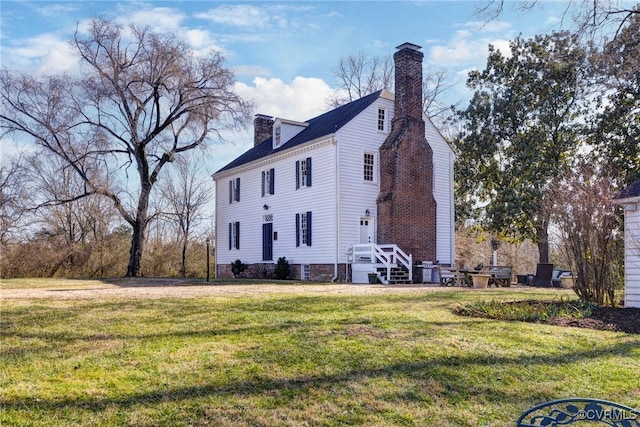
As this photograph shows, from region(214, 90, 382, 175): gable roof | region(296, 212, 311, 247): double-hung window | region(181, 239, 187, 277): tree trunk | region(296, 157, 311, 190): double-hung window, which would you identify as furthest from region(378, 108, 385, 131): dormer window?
region(181, 239, 187, 277): tree trunk

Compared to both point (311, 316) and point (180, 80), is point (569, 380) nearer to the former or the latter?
point (311, 316)

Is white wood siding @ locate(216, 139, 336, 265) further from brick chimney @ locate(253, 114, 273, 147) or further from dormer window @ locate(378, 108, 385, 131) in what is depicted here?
brick chimney @ locate(253, 114, 273, 147)

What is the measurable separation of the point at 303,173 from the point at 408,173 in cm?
429

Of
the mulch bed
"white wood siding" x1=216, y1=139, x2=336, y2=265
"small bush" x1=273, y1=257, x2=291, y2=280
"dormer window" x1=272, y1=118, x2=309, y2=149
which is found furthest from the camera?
"dormer window" x1=272, y1=118, x2=309, y2=149

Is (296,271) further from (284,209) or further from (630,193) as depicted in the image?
(630,193)

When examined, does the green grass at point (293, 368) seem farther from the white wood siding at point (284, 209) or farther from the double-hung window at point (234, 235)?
the double-hung window at point (234, 235)

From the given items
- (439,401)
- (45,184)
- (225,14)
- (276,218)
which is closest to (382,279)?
(276,218)

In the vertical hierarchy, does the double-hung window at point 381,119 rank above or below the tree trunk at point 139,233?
above

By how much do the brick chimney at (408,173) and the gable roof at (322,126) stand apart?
1.50 meters

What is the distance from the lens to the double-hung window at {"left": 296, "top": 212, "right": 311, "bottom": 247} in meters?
21.7

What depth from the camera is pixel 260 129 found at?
3064cm

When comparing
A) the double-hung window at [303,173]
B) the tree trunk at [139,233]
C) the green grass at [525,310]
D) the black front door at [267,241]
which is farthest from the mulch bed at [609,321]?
the tree trunk at [139,233]

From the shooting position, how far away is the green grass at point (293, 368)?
423 cm

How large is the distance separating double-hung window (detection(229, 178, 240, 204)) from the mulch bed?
2030cm
